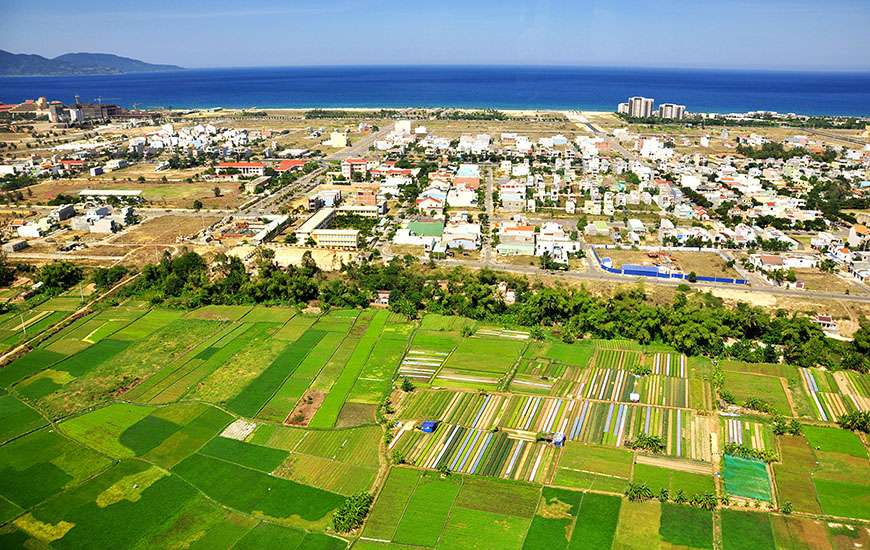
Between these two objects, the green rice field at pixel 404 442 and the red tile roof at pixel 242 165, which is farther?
the red tile roof at pixel 242 165

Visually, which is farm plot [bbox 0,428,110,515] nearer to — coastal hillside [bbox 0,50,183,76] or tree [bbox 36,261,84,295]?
tree [bbox 36,261,84,295]

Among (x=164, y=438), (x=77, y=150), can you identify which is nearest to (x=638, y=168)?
(x=164, y=438)

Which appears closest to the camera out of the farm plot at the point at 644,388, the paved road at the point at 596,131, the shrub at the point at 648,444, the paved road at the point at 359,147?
the shrub at the point at 648,444

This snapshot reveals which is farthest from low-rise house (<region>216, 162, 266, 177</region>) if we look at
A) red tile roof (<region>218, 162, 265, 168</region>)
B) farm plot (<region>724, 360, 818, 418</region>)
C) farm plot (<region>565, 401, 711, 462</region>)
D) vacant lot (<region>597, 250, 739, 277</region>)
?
farm plot (<region>724, 360, 818, 418</region>)

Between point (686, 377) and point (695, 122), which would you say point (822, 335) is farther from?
point (695, 122)

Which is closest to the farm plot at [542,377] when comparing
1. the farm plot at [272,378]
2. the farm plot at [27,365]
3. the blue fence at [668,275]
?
the farm plot at [272,378]

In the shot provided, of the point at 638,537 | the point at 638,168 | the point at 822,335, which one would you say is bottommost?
the point at 638,537

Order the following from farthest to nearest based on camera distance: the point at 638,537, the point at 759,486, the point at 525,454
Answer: the point at 525,454 < the point at 759,486 < the point at 638,537

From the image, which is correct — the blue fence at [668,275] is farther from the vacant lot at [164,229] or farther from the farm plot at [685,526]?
the vacant lot at [164,229]
